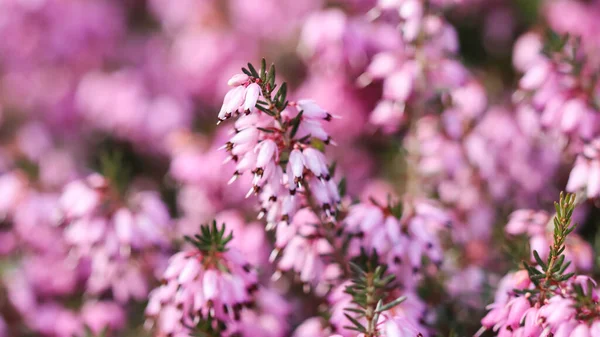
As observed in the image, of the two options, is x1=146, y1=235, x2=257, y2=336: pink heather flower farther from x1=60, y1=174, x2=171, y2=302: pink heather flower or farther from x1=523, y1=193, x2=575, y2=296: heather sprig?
x1=523, y1=193, x2=575, y2=296: heather sprig

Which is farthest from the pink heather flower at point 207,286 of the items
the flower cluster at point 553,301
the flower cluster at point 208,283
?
the flower cluster at point 553,301

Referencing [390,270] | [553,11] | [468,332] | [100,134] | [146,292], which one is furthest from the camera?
[100,134]

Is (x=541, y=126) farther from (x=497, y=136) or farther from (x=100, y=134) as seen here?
(x=100, y=134)

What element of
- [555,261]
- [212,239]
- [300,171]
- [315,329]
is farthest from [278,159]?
[555,261]

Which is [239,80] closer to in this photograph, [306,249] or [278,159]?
[278,159]

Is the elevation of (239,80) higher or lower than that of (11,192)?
lower

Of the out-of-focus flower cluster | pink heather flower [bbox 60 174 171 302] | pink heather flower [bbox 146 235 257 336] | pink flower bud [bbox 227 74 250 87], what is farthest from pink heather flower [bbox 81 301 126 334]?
pink flower bud [bbox 227 74 250 87]

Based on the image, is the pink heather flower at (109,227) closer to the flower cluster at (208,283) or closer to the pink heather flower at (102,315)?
the pink heather flower at (102,315)

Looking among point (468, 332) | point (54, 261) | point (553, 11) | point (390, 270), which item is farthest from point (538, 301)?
point (553, 11)
